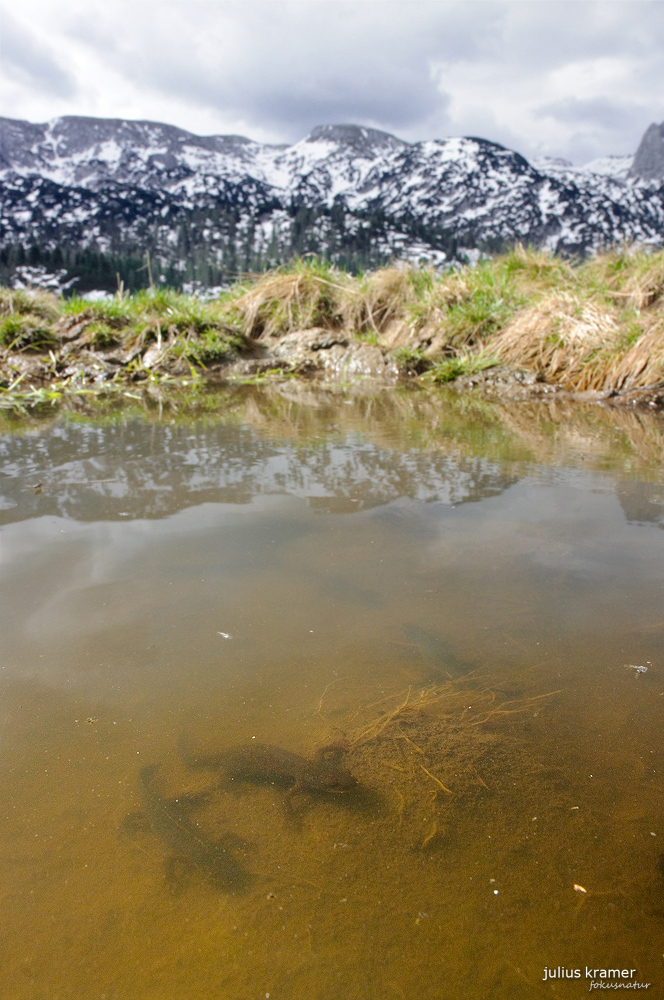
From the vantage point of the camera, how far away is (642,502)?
2.56 metres

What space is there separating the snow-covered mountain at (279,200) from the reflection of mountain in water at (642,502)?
24.4ft

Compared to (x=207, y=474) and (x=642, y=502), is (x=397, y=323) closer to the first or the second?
(x=207, y=474)

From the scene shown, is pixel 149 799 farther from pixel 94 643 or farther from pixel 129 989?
pixel 94 643

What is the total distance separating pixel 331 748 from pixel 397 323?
8006mm

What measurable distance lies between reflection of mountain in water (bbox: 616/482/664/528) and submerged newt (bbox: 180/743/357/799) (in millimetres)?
1809

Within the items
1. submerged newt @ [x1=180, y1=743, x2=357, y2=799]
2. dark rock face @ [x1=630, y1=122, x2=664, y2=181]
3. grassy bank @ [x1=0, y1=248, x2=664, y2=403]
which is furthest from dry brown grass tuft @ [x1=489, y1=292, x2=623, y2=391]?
dark rock face @ [x1=630, y1=122, x2=664, y2=181]

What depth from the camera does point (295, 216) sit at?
178 ft

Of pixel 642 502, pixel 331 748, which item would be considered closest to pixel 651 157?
pixel 642 502

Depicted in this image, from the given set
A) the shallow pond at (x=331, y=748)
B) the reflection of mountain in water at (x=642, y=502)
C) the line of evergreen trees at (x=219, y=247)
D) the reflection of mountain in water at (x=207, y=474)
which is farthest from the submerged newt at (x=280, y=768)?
the line of evergreen trees at (x=219, y=247)

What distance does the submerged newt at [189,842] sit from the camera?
913mm

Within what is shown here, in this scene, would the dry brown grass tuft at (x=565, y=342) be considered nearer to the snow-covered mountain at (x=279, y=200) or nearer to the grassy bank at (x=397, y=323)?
the grassy bank at (x=397, y=323)

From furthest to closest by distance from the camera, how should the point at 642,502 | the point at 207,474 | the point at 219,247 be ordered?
the point at 219,247, the point at 207,474, the point at 642,502

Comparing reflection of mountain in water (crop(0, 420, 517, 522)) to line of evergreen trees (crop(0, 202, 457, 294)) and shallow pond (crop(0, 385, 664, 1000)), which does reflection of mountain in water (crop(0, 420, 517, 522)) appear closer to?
shallow pond (crop(0, 385, 664, 1000))

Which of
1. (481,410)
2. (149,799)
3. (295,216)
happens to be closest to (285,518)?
(149,799)
